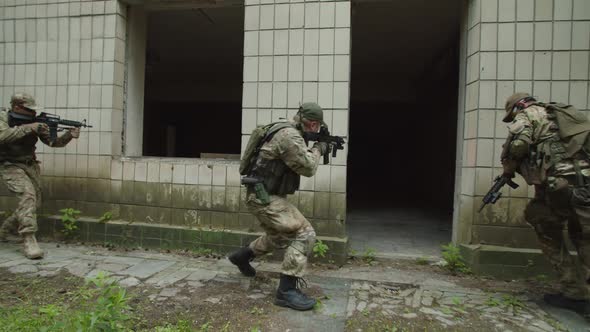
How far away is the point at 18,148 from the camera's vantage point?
3.92 m

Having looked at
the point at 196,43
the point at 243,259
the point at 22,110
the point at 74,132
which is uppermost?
the point at 196,43

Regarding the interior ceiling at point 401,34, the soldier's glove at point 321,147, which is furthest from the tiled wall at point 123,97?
the interior ceiling at point 401,34

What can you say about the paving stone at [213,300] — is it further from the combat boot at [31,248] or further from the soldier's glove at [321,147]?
the combat boot at [31,248]

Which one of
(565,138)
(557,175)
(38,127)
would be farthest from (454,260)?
(38,127)

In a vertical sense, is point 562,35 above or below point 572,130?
above

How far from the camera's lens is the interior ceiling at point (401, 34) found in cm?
480

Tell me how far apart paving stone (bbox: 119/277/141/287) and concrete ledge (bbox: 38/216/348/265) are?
0.87 m

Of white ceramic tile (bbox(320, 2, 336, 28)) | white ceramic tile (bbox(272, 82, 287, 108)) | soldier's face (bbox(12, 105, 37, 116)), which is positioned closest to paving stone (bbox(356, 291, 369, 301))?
white ceramic tile (bbox(272, 82, 287, 108))

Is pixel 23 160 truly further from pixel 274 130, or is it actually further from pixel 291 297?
pixel 291 297

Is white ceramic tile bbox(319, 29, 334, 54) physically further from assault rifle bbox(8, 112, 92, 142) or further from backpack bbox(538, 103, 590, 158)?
assault rifle bbox(8, 112, 92, 142)

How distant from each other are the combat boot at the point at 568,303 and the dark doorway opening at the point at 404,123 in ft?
4.10

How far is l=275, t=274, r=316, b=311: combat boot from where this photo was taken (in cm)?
271

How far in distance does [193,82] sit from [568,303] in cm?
928

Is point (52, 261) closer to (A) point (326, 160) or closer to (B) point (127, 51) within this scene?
(B) point (127, 51)
